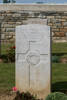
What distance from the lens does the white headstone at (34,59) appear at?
6.36 m

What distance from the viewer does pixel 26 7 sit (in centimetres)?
1809

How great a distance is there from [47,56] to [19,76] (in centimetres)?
63

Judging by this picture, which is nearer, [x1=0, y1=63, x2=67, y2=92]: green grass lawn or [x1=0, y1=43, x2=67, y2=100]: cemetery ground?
[x1=0, y1=43, x2=67, y2=100]: cemetery ground

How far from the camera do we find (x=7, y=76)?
350 inches

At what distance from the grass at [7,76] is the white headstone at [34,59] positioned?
884 millimetres

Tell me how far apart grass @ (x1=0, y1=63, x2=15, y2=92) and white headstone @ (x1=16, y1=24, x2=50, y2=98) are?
0.88 meters

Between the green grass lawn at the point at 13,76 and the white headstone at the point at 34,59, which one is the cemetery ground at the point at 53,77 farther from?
the white headstone at the point at 34,59

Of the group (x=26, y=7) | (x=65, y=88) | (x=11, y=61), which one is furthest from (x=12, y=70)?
(x=26, y=7)

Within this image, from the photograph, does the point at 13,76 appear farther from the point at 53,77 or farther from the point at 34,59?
the point at 34,59

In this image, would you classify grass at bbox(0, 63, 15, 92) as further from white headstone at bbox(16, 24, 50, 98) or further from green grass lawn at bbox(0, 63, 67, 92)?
white headstone at bbox(16, 24, 50, 98)

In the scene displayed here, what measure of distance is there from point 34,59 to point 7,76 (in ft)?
8.46

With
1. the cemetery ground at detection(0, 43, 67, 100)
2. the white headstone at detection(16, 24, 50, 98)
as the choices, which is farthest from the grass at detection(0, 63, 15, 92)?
the white headstone at detection(16, 24, 50, 98)

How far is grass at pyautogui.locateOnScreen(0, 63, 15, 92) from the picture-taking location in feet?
24.9

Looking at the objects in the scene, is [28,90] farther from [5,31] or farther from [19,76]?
Answer: [5,31]
